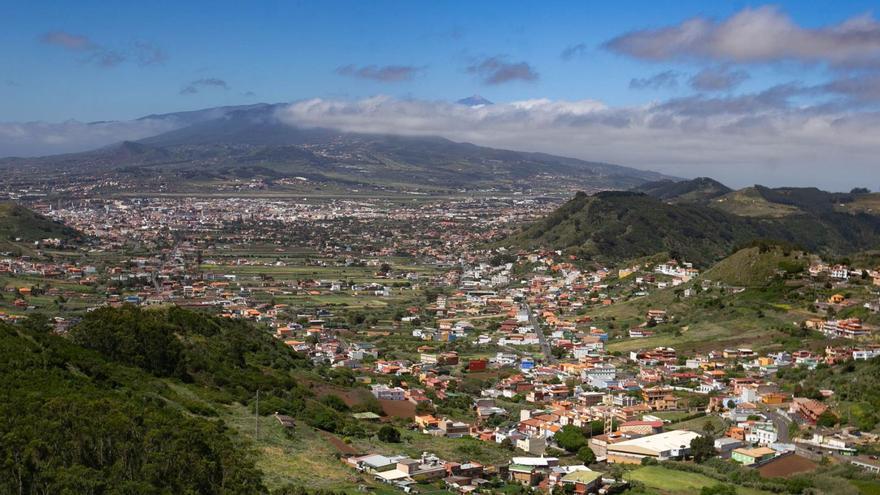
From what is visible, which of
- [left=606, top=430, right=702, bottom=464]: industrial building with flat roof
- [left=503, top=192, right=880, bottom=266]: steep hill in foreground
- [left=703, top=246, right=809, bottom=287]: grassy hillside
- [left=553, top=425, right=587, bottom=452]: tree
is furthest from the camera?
[left=503, top=192, right=880, bottom=266]: steep hill in foreground

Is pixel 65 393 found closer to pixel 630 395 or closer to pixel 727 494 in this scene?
pixel 727 494

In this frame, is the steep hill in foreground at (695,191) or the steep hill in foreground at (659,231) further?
Answer: the steep hill in foreground at (695,191)

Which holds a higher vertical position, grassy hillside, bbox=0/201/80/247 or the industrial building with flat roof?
grassy hillside, bbox=0/201/80/247

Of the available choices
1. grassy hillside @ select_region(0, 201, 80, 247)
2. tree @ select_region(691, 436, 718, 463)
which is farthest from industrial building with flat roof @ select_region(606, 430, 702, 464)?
grassy hillside @ select_region(0, 201, 80, 247)

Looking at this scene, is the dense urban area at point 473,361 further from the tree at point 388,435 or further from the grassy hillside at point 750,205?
the grassy hillside at point 750,205

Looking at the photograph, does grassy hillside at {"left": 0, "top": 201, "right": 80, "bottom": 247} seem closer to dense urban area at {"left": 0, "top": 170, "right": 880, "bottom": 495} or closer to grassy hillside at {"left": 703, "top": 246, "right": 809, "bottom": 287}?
dense urban area at {"left": 0, "top": 170, "right": 880, "bottom": 495}

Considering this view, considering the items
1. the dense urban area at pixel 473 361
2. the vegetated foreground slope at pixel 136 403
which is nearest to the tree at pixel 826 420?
the dense urban area at pixel 473 361

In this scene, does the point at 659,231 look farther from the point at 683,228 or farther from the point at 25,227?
the point at 25,227
